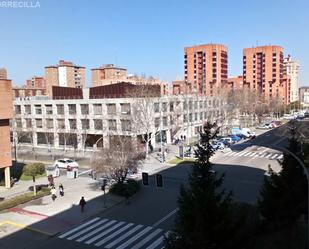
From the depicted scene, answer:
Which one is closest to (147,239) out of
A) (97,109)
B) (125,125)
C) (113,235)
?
(113,235)

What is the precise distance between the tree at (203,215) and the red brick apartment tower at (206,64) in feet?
352

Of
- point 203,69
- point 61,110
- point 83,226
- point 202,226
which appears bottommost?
point 83,226

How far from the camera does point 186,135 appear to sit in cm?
6812

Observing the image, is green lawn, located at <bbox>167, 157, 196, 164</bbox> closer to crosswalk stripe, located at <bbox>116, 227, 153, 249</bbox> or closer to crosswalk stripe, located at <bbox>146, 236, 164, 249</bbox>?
crosswalk stripe, located at <bbox>116, 227, 153, 249</bbox>

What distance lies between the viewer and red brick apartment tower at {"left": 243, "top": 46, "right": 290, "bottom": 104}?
131250mm

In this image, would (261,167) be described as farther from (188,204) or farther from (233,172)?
(188,204)

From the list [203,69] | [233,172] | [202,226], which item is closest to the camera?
[202,226]

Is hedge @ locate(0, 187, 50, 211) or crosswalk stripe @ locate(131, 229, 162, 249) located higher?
hedge @ locate(0, 187, 50, 211)

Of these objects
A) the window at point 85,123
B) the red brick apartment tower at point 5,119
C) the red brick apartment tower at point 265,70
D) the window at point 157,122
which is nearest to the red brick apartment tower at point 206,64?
the red brick apartment tower at point 265,70

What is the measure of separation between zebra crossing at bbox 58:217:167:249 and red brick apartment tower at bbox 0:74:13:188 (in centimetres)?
1437

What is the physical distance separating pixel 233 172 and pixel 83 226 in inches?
802

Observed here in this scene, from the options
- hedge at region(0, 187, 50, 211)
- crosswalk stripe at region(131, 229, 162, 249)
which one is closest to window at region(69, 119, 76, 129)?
hedge at region(0, 187, 50, 211)

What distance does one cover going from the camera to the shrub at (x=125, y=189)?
96.9 ft

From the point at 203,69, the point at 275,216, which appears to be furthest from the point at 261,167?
the point at 203,69
